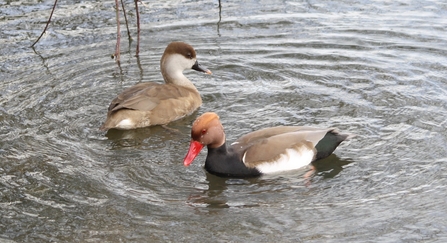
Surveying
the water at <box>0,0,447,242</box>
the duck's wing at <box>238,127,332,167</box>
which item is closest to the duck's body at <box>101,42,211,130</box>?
the water at <box>0,0,447,242</box>

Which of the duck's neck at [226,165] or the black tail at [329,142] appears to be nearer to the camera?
the duck's neck at [226,165]

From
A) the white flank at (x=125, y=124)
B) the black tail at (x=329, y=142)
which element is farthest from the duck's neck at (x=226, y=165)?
the white flank at (x=125, y=124)

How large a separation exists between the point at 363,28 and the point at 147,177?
578 centimetres

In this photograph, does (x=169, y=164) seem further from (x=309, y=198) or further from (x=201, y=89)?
(x=201, y=89)

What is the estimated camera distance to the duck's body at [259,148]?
7.61 meters

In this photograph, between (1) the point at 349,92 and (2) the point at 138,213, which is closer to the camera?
(2) the point at 138,213

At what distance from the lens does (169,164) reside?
7836mm

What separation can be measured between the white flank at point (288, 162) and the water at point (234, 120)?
18cm

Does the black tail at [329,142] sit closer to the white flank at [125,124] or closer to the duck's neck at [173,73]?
the white flank at [125,124]

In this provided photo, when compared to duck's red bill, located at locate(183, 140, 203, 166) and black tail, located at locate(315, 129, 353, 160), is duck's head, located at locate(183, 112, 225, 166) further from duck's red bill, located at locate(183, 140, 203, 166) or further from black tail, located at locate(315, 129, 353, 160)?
black tail, located at locate(315, 129, 353, 160)

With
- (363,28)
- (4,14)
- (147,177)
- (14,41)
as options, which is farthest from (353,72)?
(4,14)

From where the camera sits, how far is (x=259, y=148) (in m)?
7.70

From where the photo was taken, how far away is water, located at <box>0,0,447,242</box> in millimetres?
6578

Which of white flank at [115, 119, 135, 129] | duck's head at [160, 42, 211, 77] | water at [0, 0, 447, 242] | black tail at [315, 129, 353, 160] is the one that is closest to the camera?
water at [0, 0, 447, 242]
